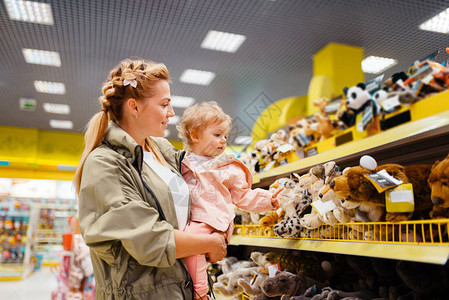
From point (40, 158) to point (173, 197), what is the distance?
9.87 m

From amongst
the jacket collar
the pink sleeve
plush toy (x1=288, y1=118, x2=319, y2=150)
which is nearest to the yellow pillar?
plush toy (x1=288, y1=118, x2=319, y2=150)

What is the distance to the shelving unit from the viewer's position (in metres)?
0.93

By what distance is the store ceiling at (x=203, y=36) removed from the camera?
12.7 ft

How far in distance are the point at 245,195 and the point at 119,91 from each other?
646 mm

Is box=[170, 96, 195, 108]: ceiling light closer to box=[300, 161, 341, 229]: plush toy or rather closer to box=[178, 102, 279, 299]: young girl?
box=[178, 102, 279, 299]: young girl

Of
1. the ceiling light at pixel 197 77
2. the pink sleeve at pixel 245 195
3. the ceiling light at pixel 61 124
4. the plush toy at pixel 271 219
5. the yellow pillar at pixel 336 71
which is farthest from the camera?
the ceiling light at pixel 61 124

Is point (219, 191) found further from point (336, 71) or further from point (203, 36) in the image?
point (336, 71)

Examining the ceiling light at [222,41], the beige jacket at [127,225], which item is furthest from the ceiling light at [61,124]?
the beige jacket at [127,225]

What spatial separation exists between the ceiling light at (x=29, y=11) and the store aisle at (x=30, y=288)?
3.92 meters

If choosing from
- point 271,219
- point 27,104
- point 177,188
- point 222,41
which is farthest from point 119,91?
point 27,104

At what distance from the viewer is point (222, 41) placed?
15.5 ft

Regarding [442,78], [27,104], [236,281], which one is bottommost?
[236,281]

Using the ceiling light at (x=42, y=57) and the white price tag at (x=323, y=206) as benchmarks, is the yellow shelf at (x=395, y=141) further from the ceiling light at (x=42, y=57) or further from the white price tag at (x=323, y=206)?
the ceiling light at (x=42, y=57)

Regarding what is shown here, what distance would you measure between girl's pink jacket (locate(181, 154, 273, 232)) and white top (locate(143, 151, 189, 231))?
3.9 inches
